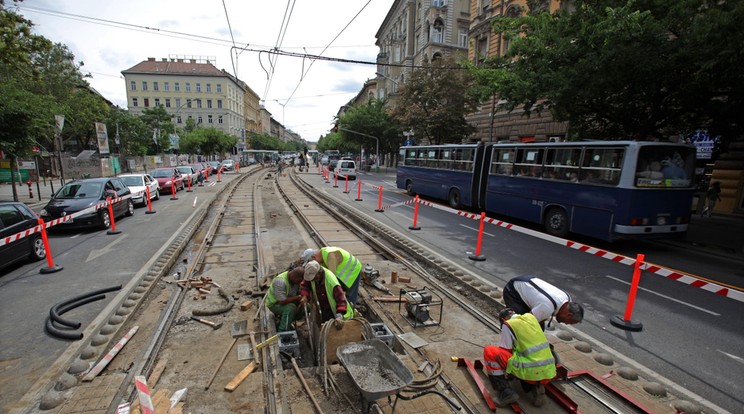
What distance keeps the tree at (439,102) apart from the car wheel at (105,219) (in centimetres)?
2121

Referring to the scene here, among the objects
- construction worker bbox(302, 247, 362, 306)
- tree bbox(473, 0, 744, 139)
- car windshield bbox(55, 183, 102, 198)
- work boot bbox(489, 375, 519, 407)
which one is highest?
tree bbox(473, 0, 744, 139)

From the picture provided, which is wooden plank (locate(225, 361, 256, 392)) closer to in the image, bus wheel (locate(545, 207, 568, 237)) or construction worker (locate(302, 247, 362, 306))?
construction worker (locate(302, 247, 362, 306))

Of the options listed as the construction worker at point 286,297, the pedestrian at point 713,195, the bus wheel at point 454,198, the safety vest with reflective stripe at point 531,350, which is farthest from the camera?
the bus wheel at point 454,198

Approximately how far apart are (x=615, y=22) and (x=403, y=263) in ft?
28.7

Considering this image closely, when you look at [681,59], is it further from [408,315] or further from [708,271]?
[408,315]

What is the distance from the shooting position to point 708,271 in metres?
8.55

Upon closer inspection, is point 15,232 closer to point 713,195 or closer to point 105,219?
point 105,219

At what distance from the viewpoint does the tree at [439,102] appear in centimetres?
2745

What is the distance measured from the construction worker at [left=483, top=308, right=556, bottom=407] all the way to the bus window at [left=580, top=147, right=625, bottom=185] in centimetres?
793

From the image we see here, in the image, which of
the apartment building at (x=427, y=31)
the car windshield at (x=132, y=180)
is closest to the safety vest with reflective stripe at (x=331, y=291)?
the car windshield at (x=132, y=180)

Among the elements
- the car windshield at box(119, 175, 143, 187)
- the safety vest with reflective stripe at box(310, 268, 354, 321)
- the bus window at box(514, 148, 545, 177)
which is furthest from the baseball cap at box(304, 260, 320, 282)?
the car windshield at box(119, 175, 143, 187)

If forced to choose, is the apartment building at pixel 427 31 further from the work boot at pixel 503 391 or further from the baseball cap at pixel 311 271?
the work boot at pixel 503 391

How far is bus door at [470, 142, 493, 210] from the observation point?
15117 millimetres

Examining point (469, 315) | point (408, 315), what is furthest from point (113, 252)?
point (469, 315)
